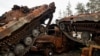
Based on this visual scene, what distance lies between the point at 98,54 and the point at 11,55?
3293 millimetres

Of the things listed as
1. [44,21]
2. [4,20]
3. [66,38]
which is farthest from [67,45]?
[4,20]

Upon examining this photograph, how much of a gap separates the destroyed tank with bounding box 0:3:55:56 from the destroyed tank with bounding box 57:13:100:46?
6.70 feet

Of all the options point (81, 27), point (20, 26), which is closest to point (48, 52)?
point (81, 27)

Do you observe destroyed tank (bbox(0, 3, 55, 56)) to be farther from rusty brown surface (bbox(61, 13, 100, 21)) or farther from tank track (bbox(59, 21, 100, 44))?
tank track (bbox(59, 21, 100, 44))

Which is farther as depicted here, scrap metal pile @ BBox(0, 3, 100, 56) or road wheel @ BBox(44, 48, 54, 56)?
road wheel @ BBox(44, 48, 54, 56)

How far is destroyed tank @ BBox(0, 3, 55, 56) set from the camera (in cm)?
973

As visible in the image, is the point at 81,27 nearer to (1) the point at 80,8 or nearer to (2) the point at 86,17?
(2) the point at 86,17

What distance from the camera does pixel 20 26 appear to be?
33.7ft

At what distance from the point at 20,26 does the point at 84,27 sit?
460 cm

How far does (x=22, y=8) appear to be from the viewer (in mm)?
11672

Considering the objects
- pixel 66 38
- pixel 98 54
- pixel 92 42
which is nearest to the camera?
pixel 98 54

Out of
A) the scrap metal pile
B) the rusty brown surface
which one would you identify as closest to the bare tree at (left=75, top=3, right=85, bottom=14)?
the scrap metal pile

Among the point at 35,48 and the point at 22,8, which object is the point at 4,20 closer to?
the point at 22,8

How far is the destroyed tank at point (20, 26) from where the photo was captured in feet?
31.9
